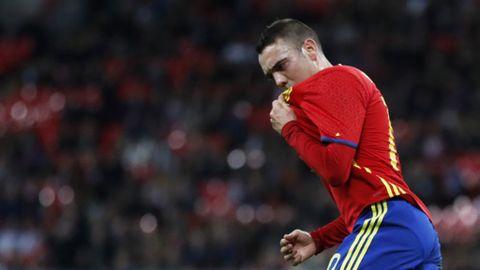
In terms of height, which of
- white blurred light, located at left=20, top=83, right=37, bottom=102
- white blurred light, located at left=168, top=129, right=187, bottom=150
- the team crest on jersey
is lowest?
white blurred light, located at left=168, top=129, right=187, bottom=150

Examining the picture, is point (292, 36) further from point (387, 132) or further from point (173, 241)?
point (173, 241)

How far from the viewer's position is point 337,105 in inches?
182

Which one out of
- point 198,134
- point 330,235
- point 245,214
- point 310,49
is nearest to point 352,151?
point 310,49

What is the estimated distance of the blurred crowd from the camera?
1361 cm

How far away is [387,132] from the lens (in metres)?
4.82

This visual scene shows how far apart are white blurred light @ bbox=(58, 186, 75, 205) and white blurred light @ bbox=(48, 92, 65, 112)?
6.67 ft

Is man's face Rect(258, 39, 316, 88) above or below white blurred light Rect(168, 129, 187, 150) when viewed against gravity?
above

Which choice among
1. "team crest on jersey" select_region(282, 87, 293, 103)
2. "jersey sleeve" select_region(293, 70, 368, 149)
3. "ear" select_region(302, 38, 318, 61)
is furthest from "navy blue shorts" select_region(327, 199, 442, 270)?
"ear" select_region(302, 38, 318, 61)

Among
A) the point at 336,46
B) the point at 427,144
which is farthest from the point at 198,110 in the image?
the point at 427,144

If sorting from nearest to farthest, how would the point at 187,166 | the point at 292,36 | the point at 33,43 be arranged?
the point at 292,36
the point at 187,166
the point at 33,43

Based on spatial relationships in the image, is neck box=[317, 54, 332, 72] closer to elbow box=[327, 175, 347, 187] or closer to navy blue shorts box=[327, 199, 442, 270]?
elbow box=[327, 175, 347, 187]

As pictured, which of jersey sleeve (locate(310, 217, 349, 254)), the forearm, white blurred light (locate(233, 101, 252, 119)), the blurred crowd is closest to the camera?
the forearm

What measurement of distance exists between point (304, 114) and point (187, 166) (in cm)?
1013

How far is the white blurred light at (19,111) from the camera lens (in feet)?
55.1
